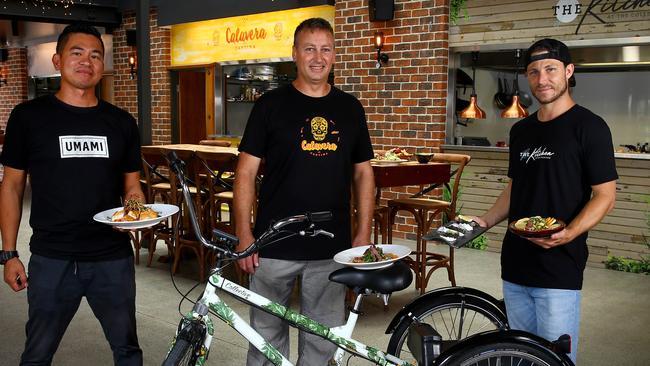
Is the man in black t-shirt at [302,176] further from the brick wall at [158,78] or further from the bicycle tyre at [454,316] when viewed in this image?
the brick wall at [158,78]

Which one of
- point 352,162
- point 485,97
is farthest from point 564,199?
Answer: point 485,97

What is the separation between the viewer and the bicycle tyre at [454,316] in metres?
2.65

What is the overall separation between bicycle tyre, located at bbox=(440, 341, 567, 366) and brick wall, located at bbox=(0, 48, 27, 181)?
1510 cm

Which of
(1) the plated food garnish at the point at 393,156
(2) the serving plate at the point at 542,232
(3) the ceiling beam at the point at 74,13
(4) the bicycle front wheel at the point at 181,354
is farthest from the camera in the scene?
(3) the ceiling beam at the point at 74,13

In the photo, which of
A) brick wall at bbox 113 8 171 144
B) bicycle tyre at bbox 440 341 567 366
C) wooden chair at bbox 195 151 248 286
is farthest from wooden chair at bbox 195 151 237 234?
brick wall at bbox 113 8 171 144

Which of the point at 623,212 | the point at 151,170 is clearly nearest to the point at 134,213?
the point at 151,170

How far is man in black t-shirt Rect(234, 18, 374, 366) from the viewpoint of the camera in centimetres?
258

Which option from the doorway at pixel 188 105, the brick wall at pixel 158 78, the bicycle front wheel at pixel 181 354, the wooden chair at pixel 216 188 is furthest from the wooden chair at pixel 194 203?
the brick wall at pixel 158 78

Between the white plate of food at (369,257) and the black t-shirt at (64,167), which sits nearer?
the white plate of food at (369,257)

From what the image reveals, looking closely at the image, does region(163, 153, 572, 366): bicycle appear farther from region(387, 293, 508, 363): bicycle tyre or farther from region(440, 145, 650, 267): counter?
region(440, 145, 650, 267): counter

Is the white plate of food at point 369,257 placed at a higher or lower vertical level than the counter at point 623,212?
higher

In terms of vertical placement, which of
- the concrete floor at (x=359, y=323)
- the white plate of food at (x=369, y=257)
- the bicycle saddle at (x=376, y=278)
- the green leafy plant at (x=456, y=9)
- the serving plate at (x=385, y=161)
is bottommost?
the concrete floor at (x=359, y=323)

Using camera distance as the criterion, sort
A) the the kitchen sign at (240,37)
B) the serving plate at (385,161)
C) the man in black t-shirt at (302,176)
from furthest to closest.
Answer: the the kitchen sign at (240,37) → the serving plate at (385,161) → the man in black t-shirt at (302,176)

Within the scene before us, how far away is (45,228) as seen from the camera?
247 cm
